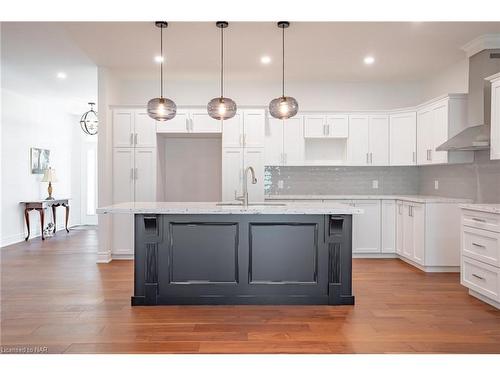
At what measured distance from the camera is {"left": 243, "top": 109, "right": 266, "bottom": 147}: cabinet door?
599 centimetres

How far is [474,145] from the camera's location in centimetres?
443

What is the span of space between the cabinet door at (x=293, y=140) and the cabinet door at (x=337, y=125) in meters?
0.41

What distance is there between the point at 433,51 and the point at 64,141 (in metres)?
8.01

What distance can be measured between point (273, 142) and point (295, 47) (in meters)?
1.67

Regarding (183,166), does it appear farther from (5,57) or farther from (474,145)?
(474,145)

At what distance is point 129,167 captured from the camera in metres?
5.92

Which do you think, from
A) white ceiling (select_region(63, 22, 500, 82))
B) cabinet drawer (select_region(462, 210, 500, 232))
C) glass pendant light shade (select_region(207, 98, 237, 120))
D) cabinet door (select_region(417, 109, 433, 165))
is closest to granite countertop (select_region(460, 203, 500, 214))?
cabinet drawer (select_region(462, 210, 500, 232))

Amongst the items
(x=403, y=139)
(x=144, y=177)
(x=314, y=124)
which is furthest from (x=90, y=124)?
(x=403, y=139)

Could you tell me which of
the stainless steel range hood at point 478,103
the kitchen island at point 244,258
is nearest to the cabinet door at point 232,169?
the kitchen island at point 244,258

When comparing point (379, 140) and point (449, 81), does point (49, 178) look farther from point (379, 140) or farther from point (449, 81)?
point (449, 81)

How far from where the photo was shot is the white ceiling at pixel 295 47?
4297 mm

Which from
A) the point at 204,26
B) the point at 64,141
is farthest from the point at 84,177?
the point at 204,26

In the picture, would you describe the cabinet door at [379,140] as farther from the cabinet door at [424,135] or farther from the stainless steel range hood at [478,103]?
the stainless steel range hood at [478,103]

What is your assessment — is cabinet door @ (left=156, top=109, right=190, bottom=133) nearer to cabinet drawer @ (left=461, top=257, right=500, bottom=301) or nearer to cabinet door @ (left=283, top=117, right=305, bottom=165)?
cabinet door @ (left=283, top=117, right=305, bottom=165)
